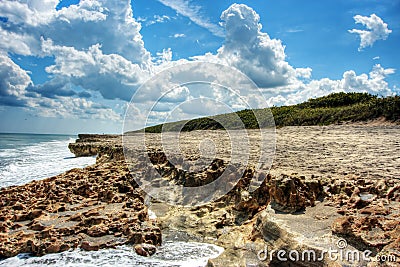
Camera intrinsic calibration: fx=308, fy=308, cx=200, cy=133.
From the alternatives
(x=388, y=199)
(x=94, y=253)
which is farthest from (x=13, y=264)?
(x=388, y=199)

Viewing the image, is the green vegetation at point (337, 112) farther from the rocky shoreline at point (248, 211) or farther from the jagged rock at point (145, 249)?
the jagged rock at point (145, 249)

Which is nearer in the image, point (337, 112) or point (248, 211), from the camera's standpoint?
point (248, 211)

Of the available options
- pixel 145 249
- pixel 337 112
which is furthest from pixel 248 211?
pixel 337 112

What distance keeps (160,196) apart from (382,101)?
14808mm

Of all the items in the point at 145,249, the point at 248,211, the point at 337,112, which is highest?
the point at 337,112

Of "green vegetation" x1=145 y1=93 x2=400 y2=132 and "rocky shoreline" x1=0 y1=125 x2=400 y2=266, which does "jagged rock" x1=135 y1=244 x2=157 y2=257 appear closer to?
"rocky shoreline" x1=0 y1=125 x2=400 y2=266

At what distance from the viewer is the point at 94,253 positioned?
646 centimetres

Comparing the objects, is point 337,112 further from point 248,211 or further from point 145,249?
point 145,249

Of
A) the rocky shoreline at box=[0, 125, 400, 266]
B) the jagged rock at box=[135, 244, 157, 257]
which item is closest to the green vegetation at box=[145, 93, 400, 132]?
the rocky shoreline at box=[0, 125, 400, 266]

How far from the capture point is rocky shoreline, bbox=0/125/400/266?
5277 mm

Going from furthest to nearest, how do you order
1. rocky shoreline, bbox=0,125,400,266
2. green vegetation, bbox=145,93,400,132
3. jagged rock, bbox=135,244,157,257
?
green vegetation, bbox=145,93,400,132
jagged rock, bbox=135,244,157,257
rocky shoreline, bbox=0,125,400,266

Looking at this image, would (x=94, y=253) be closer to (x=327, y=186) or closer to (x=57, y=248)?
(x=57, y=248)

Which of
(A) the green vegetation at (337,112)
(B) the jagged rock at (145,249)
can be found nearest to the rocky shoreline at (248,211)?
(B) the jagged rock at (145,249)

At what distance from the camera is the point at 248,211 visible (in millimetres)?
8289
